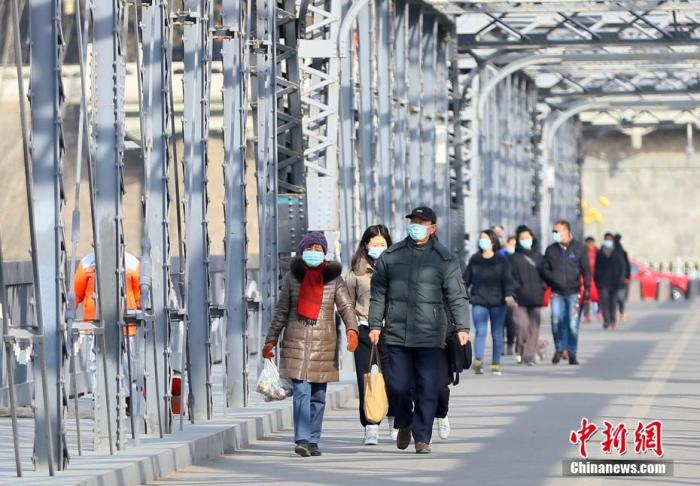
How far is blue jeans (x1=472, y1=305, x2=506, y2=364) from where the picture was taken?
26281mm

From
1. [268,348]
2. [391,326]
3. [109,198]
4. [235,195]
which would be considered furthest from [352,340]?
[235,195]

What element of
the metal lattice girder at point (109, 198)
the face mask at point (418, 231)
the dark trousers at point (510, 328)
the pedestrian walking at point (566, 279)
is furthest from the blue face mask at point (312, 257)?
the dark trousers at point (510, 328)

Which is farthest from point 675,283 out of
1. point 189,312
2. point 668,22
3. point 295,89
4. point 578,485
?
point 578,485

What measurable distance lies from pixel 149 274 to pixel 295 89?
7247 millimetres

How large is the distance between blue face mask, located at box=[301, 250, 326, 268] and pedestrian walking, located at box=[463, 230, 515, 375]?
10.5 meters

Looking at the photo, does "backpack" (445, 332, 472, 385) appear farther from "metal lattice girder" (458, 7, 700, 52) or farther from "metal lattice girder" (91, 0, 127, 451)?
"metal lattice girder" (458, 7, 700, 52)

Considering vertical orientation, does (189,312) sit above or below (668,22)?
below

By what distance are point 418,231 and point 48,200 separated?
10.6 ft

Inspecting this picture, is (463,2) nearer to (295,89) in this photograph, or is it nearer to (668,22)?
(668,22)

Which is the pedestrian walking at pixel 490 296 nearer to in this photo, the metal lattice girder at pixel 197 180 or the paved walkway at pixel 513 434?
the paved walkway at pixel 513 434

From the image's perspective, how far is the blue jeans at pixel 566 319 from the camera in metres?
27.3

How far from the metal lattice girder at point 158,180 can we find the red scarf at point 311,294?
111cm

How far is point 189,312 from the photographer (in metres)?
18.1

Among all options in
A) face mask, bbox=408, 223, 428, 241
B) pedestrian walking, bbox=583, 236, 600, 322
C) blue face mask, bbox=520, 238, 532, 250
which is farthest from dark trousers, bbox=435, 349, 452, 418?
pedestrian walking, bbox=583, 236, 600, 322
